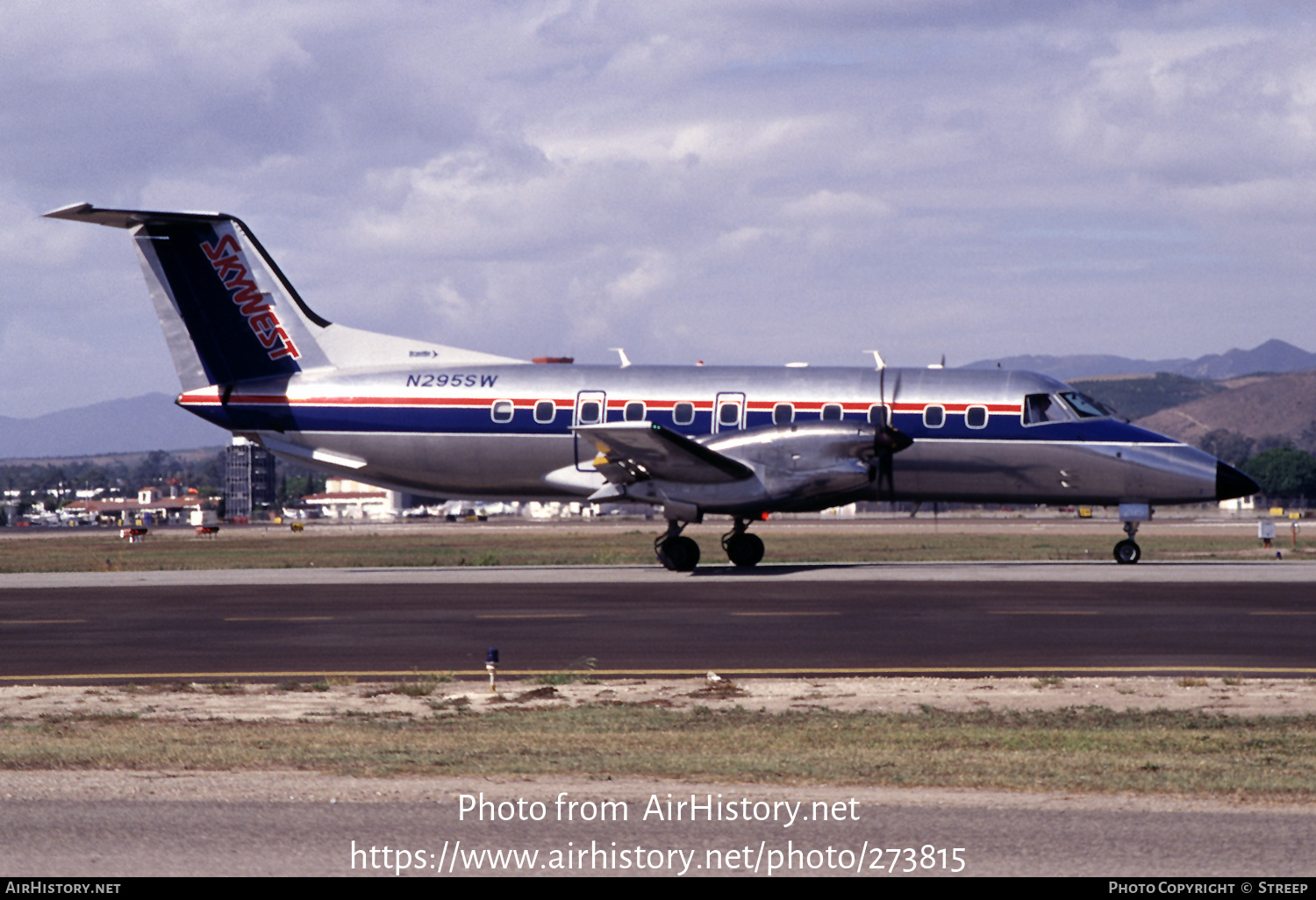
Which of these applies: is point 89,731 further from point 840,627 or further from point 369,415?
point 369,415

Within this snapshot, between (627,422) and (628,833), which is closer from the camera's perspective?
(628,833)

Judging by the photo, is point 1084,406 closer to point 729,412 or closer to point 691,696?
point 729,412

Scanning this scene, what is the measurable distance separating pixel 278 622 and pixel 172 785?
12.6m

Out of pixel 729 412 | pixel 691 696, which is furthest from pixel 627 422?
pixel 691 696

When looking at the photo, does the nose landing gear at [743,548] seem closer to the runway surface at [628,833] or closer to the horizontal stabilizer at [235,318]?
the horizontal stabilizer at [235,318]

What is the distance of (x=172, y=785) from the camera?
30.8 feet

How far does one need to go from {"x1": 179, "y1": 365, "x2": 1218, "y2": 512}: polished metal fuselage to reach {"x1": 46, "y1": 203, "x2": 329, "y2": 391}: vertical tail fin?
68 centimetres

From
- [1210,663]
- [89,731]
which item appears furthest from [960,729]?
[89,731]

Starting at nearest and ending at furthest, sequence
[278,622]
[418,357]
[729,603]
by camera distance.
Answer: [278,622] → [729,603] → [418,357]

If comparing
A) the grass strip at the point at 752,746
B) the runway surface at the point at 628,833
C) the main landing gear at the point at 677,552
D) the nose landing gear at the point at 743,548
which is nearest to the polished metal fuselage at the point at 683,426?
the main landing gear at the point at 677,552

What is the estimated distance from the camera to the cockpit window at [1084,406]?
3169 cm

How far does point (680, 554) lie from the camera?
31.0m

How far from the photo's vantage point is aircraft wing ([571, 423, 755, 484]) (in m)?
29.3

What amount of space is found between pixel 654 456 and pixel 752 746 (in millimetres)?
18751
